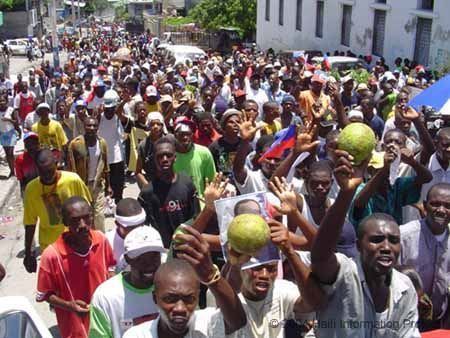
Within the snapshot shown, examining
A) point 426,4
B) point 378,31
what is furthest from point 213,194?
point 378,31

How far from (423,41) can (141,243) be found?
62.3ft

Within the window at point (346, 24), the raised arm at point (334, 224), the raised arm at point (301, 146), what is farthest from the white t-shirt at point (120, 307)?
the window at point (346, 24)

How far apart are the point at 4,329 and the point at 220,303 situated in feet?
3.34

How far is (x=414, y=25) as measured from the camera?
20.5 meters

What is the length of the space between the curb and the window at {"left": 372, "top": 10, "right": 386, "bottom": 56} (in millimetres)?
16571

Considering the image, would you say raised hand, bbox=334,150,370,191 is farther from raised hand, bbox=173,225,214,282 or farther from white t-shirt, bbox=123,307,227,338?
white t-shirt, bbox=123,307,227,338

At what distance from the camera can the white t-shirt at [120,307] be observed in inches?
127

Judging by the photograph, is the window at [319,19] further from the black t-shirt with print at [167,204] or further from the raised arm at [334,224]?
the raised arm at [334,224]

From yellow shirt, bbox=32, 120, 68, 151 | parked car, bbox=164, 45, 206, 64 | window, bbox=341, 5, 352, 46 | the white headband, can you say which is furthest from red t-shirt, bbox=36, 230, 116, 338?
window, bbox=341, 5, 352, 46

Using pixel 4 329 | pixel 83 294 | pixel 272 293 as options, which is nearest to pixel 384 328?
pixel 272 293

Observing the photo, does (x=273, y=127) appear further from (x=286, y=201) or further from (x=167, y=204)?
(x=286, y=201)

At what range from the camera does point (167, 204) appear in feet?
16.2

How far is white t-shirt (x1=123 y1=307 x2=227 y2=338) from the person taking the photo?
2.80m

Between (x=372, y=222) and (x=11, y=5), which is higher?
(x=11, y=5)
